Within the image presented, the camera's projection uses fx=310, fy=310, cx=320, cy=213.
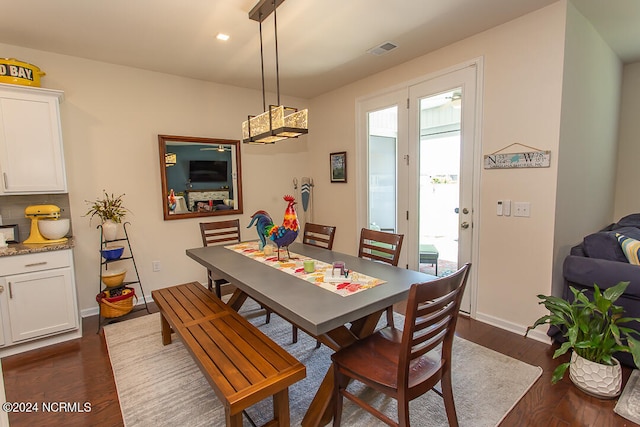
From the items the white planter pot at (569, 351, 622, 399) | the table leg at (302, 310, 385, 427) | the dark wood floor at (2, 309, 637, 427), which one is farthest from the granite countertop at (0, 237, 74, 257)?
the white planter pot at (569, 351, 622, 399)

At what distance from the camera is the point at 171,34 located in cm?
270

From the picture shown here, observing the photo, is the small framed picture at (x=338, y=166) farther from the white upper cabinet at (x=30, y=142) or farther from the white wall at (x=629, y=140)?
the white wall at (x=629, y=140)

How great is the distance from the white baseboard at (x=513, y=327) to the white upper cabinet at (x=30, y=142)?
412cm

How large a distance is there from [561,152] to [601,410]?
179cm

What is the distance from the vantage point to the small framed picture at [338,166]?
14.2 ft

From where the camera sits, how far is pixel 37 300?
2.64 meters

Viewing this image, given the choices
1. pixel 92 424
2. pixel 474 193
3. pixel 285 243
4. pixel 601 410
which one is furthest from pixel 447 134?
pixel 92 424

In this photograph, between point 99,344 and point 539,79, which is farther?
point 99,344

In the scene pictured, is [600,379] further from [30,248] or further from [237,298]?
[30,248]

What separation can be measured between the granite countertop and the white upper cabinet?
1.55ft

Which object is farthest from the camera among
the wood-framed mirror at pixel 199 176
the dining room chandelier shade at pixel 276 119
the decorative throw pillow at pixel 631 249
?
the wood-framed mirror at pixel 199 176

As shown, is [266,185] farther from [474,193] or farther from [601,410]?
[601,410]

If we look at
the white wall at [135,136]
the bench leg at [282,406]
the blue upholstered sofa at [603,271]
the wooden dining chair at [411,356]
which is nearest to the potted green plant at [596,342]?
the blue upholstered sofa at [603,271]

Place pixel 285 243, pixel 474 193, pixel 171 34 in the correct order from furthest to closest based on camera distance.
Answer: pixel 474 193
pixel 171 34
pixel 285 243
